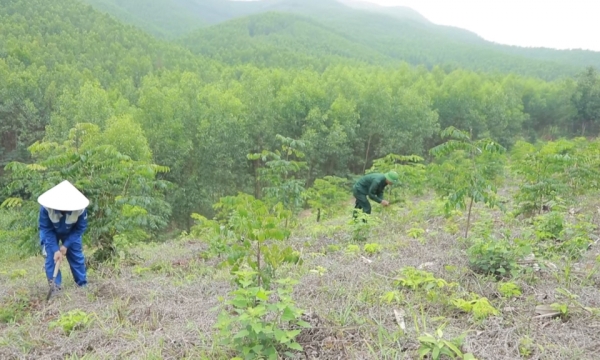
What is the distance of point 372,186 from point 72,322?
5327 millimetres

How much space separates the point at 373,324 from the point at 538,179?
518 cm

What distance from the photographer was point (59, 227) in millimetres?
4664

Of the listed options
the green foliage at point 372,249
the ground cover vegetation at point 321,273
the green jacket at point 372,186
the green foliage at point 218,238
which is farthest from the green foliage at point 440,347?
the green jacket at point 372,186

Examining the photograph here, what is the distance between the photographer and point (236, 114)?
2208cm

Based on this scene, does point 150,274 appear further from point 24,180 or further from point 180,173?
point 180,173

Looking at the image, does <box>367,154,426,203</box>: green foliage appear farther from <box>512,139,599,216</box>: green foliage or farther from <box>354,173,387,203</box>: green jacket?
<box>512,139,599,216</box>: green foliage

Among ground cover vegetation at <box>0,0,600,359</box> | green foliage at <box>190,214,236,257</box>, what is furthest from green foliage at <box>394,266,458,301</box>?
green foliage at <box>190,214,236,257</box>

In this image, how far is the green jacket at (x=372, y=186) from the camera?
749cm

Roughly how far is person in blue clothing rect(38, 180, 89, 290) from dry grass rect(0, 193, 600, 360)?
0.31 m

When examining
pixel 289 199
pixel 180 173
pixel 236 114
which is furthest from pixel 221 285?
pixel 236 114

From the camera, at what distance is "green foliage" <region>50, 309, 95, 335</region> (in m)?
3.56

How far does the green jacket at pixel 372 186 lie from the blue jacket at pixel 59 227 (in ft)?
15.8

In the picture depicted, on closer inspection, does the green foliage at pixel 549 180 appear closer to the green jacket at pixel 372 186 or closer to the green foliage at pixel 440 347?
the green jacket at pixel 372 186

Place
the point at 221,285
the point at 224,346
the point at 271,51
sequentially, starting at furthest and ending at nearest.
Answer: the point at 271,51 → the point at 221,285 → the point at 224,346
